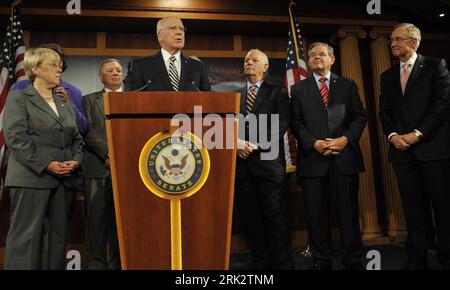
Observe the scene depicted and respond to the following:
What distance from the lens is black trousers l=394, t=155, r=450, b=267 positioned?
2.39 m

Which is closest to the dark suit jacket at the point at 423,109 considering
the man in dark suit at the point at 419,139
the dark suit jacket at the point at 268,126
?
the man in dark suit at the point at 419,139

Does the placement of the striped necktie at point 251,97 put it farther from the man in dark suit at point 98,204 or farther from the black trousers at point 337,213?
the man in dark suit at point 98,204

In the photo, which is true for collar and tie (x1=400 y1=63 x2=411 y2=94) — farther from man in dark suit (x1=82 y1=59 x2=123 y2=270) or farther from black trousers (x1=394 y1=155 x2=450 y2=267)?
man in dark suit (x1=82 y1=59 x2=123 y2=270)

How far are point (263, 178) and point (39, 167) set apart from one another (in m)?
1.41

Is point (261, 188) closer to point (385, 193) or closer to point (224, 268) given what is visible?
point (224, 268)

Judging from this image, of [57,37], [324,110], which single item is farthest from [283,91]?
[57,37]

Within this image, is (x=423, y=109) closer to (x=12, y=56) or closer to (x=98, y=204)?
(x=98, y=204)

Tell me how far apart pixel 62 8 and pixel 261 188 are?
3.07 metres

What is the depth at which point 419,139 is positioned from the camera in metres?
2.41

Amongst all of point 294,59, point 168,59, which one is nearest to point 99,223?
point 168,59

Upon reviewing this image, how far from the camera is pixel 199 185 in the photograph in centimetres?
156

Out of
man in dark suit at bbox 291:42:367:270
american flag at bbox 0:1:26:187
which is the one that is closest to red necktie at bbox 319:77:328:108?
man in dark suit at bbox 291:42:367:270

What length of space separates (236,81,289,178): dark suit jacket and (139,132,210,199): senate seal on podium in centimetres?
112

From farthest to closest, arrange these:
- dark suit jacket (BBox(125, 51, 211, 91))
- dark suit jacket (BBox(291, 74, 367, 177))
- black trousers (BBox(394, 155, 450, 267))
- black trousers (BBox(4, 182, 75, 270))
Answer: dark suit jacket (BBox(291, 74, 367, 177))
black trousers (BBox(394, 155, 450, 267))
dark suit jacket (BBox(125, 51, 211, 91))
black trousers (BBox(4, 182, 75, 270))
